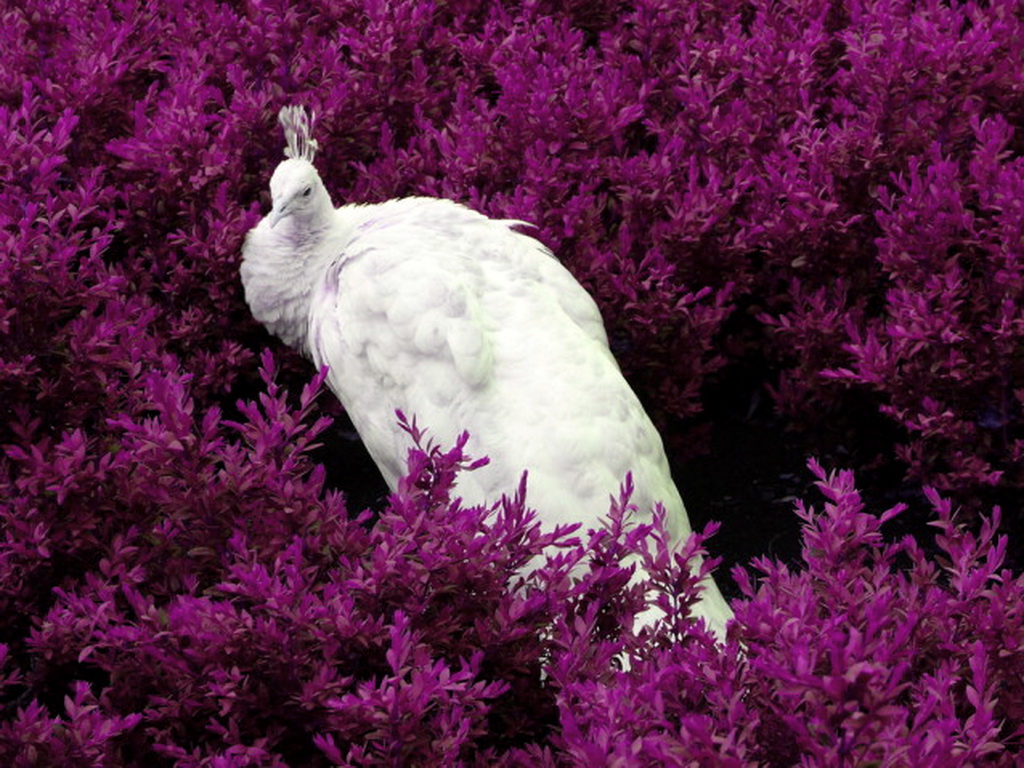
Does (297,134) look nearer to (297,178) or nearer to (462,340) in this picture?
(297,178)

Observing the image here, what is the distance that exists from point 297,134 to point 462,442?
1.78 metres

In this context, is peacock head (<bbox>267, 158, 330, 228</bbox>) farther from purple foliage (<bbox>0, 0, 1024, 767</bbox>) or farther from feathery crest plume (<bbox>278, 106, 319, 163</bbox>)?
purple foliage (<bbox>0, 0, 1024, 767</bbox>)

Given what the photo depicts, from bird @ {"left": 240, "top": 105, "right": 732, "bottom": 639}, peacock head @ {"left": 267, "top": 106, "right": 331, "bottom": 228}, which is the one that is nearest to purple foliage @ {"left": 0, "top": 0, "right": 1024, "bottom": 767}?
bird @ {"left": 240, "top": 105, "right": 732, "bottom": 639}

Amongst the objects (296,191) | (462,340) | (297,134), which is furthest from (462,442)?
(297,134)

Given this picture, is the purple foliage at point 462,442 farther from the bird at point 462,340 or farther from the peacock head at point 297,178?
the peacock head at point 297,178

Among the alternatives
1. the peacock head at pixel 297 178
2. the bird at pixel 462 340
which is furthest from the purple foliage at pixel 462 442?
the peacock head at pixel 297 178

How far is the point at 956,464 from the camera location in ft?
11.9

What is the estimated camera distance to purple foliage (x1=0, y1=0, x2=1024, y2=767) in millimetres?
2102

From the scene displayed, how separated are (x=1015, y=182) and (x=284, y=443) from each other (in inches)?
80.9

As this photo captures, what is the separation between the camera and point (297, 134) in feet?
12.7

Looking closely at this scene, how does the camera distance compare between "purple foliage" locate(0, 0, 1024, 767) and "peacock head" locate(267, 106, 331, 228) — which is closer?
"purple foliage" locate(0, 0, 1024, 767)

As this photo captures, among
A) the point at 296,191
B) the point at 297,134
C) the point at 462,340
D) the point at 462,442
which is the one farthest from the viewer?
the point at 297,134

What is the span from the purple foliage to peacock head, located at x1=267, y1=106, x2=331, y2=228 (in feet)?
0.79

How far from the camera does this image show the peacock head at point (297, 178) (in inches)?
147
